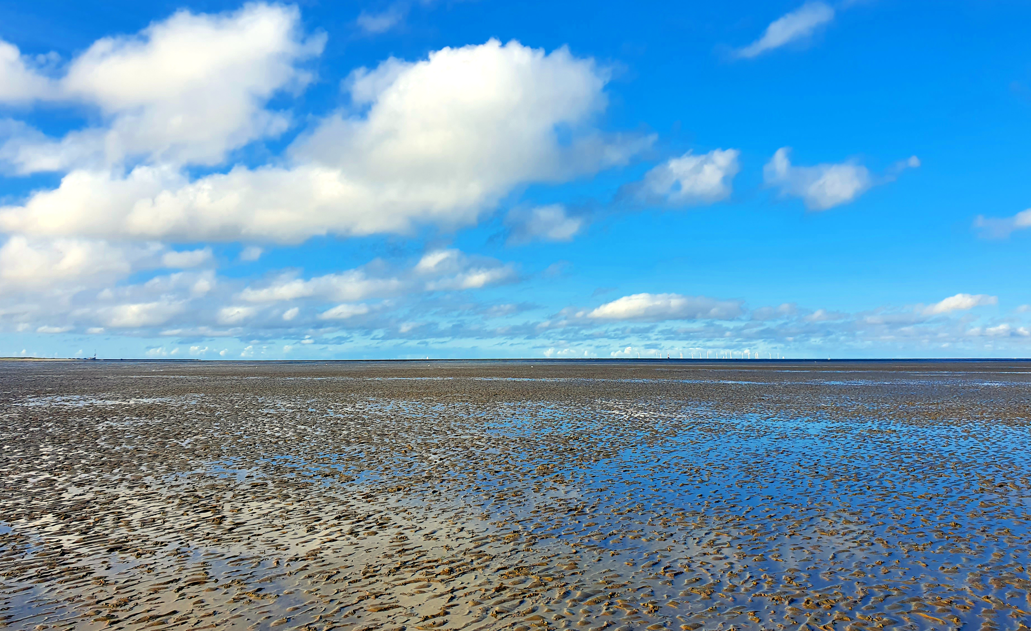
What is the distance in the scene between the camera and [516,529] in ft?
45.8

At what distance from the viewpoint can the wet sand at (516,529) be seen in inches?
380

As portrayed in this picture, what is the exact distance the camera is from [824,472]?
2027cm

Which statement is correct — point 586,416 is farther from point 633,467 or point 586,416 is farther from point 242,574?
point 242,574

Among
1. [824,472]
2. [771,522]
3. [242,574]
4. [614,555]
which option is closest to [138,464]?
[242,574]

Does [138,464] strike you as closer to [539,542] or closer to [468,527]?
[468,527]

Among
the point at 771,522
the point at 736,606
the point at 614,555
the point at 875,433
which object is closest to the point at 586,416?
the point at 875,433

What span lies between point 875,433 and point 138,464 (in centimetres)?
3056

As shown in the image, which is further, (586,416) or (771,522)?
(586,416)

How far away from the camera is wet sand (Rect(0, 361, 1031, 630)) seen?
9641 millimetres

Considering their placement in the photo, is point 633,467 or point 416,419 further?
point 416,419

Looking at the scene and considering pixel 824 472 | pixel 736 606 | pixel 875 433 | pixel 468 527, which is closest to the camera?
pixel 736 606

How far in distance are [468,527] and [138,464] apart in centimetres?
1395

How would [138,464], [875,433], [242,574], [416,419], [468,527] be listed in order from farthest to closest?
[416,419], [875,433], [138,464], [468,527], [242,574]

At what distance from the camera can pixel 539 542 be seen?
1299 centimetres
